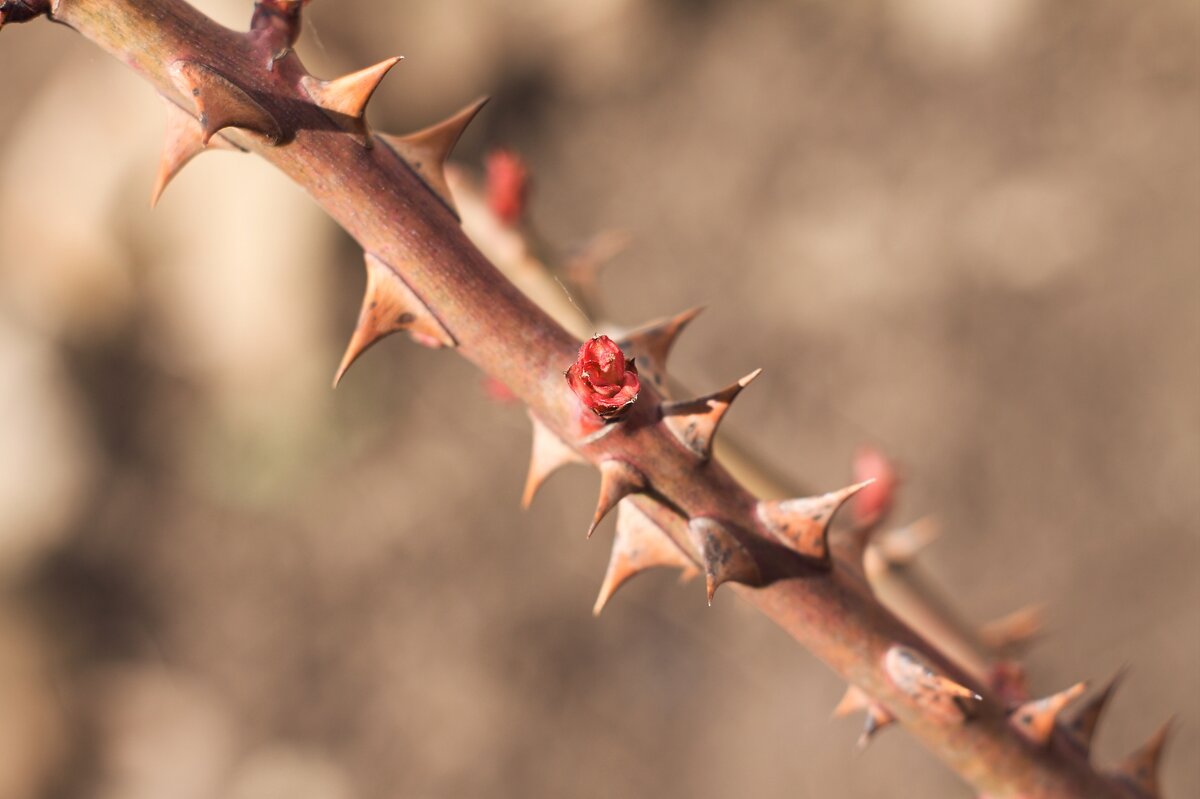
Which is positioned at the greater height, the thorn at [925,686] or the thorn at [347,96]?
the thorn at [347,96]

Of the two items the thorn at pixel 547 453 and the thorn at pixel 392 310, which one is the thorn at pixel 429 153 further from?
the thorn at pixel 547 453

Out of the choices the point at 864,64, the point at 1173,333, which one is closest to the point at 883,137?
the point at 864,64

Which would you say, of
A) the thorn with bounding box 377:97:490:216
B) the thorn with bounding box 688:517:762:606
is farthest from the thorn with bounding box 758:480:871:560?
the thorn with bounding box 377:97:490:216

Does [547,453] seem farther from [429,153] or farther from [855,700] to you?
[855,700]

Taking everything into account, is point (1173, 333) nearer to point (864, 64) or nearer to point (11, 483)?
point (864, 64)

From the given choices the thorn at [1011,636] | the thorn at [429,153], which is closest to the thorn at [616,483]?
the thorn at [429,153]

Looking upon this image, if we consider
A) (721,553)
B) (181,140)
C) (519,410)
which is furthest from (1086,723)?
(519,410)

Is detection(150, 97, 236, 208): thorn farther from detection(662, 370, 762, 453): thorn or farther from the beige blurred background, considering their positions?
the beige blurred background
